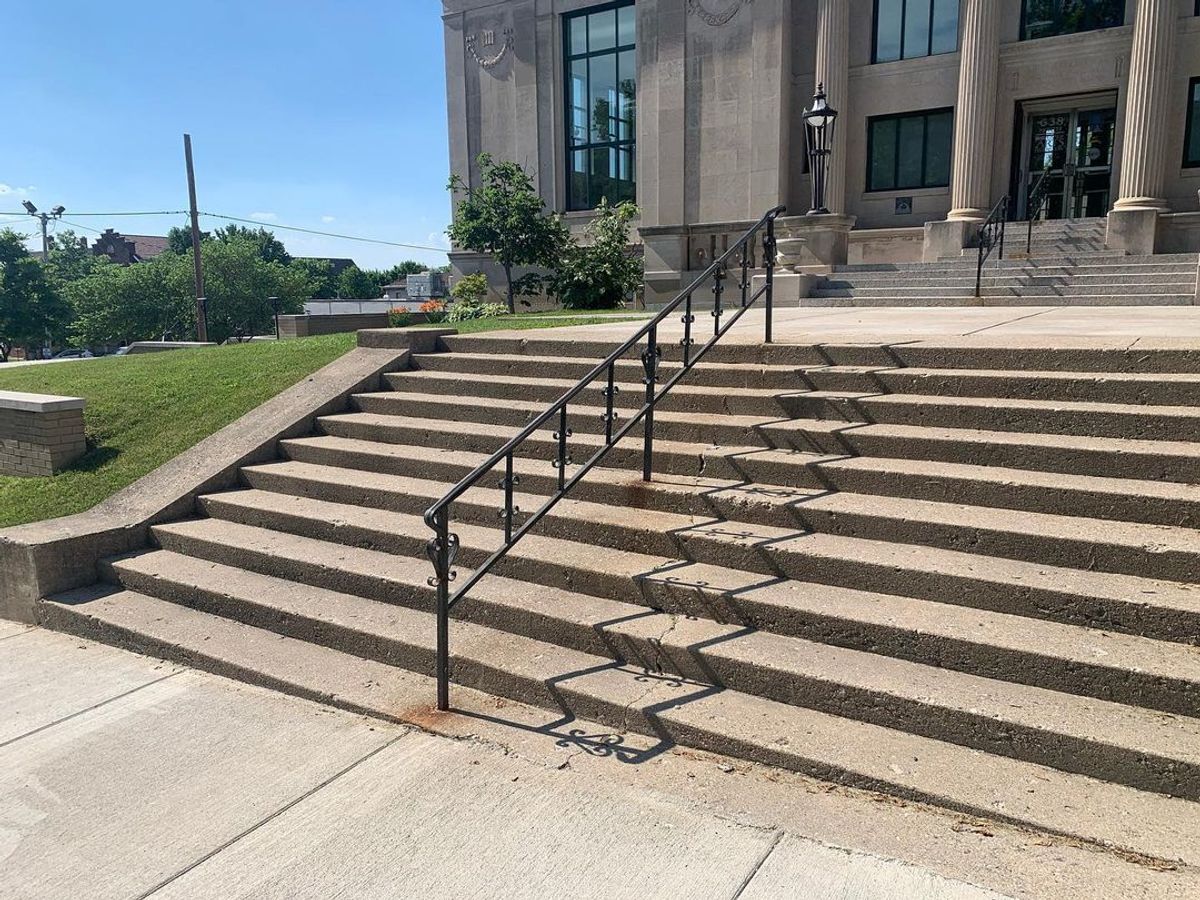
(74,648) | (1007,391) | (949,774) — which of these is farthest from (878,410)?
(74,648)

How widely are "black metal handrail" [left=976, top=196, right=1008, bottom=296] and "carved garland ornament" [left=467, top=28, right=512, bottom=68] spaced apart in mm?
15646

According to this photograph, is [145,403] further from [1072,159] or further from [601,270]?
[1072,159]

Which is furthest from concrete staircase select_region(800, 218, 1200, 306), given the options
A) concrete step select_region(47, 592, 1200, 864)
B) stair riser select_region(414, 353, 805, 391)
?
concrete step select_region(47, 592, 1200, 864)

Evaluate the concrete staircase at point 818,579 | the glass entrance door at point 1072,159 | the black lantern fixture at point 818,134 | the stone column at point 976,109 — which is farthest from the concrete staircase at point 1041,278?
the concrete staircase at point 818,579

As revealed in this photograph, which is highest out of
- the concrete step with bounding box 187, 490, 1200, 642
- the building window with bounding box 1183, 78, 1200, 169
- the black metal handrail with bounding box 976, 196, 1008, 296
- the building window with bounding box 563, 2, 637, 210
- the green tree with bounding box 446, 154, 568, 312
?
the building window with bounding box 563, 2, 637, 210

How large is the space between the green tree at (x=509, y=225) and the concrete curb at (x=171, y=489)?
43.0ft

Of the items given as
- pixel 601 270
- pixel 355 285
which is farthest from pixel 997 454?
pixel 355 285

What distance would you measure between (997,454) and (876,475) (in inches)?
26.3

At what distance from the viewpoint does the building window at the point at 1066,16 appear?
Result: 17.5 metres

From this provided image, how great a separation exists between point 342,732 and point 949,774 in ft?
8.70

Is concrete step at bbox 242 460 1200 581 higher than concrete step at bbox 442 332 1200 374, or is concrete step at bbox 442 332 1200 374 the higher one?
concrete step at bbox 442 332 1200 374

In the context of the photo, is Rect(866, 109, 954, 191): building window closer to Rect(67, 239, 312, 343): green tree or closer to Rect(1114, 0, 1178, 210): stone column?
Rect(1114, 0, 1178, 210): stone column

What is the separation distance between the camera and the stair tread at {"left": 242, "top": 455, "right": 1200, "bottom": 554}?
3949 mm

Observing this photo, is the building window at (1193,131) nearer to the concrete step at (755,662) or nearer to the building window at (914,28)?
the building window at (914,28)
